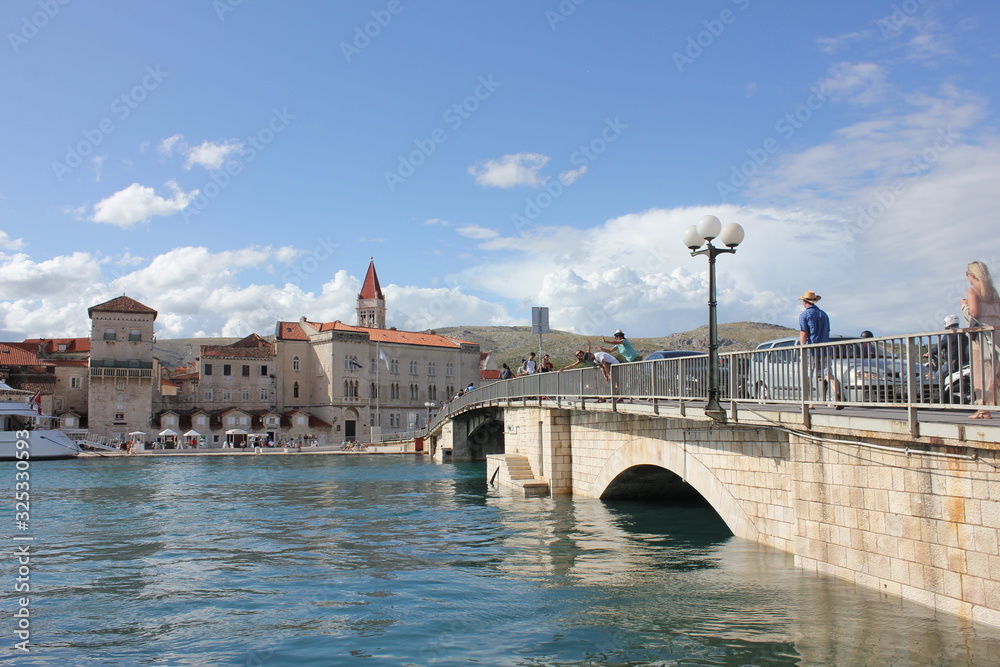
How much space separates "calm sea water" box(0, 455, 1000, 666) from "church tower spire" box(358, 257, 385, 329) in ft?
266

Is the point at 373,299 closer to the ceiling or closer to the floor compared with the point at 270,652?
closer to the ceiling

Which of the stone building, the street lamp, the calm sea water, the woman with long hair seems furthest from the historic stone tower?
the woman with long hair

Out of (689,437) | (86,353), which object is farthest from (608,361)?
(86,353)

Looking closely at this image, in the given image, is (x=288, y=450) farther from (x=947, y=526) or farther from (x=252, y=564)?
(x=947, y=526)

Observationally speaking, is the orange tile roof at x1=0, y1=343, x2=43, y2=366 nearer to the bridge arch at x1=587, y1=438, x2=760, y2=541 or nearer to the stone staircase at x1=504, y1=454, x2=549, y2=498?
the stone staircase at x1=504, y1=454, x2=549, y2=498

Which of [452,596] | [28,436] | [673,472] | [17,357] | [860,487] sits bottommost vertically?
[452,596]

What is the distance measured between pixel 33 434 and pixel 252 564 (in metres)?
56.2

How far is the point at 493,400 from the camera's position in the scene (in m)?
35.5

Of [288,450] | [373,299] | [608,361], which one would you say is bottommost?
[288,450]

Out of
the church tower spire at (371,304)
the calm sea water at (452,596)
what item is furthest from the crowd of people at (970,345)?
the church tower spire at (371,304)

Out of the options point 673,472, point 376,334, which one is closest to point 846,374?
point 673,472

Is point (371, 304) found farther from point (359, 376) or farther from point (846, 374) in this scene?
point (846, 374)

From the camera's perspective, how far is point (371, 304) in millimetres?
104625

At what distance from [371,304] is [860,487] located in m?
96.7
